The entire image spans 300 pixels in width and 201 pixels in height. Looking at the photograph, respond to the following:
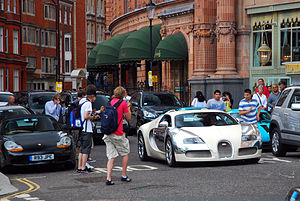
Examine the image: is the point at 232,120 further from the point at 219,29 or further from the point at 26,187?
the point at 219,29

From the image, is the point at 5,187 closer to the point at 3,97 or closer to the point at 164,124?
the point at 164,124

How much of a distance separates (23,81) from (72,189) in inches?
2152

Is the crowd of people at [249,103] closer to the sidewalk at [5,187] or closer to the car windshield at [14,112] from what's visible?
the car windshield at [14,112]

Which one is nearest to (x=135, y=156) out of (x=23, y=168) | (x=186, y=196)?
(x=23, y=168)

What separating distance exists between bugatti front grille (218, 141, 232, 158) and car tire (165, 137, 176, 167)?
1.00 m

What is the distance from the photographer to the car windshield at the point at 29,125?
15336 mm

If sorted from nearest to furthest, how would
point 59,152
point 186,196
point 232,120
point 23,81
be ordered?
point 186,196 → point 59,152 → point 232,120 → point 23,81

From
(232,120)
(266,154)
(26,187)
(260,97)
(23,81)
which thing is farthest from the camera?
(23,81)

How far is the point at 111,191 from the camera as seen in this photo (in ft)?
36.4

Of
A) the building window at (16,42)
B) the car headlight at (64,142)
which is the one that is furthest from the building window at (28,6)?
the car headlight at (64,142)

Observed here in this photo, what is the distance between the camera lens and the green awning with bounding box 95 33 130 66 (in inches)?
1914

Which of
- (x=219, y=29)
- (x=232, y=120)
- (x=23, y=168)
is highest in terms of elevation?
(x=219, y=29)

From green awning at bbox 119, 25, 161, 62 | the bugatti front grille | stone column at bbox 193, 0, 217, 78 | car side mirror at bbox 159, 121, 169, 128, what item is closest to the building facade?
stone column at bbox 193, 0, 217, 78

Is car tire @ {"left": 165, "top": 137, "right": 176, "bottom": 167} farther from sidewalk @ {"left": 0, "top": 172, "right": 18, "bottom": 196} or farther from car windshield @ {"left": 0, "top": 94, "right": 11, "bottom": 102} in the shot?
car windshield @ {"left": 0, "top": 94, "right": 11, "bottom": 102}
